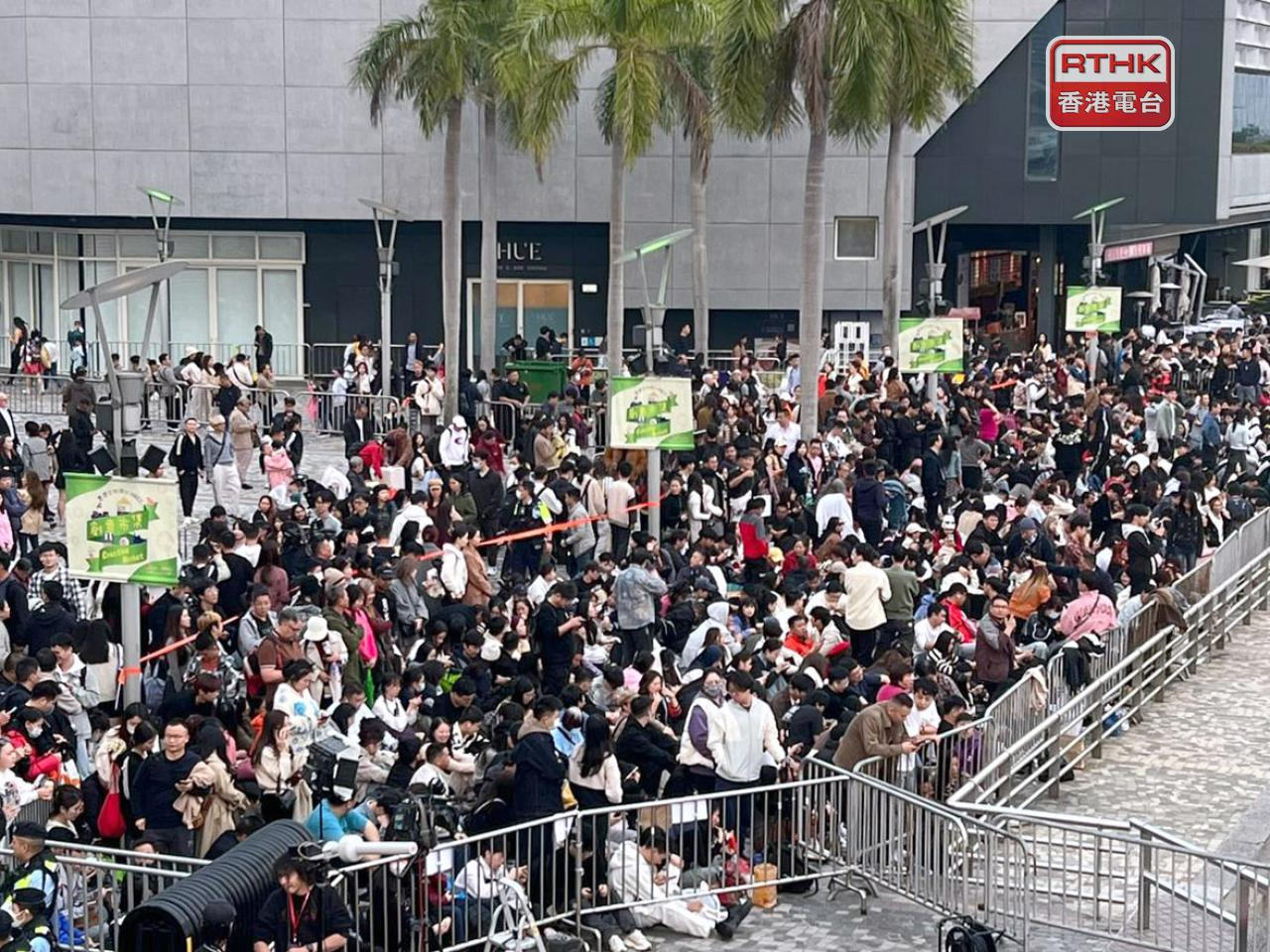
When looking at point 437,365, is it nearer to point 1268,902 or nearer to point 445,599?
point 445,599

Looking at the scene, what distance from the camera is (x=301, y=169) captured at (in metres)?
46.0

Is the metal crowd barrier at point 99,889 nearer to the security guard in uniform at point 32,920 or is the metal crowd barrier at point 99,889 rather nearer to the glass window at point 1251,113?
the security guard in uniform at point 32,920

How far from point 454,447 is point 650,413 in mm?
4498

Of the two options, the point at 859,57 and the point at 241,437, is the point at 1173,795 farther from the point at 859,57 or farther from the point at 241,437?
the point at 241,437

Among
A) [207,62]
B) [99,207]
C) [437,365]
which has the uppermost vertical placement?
[207,62]

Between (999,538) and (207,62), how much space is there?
93.8 ft

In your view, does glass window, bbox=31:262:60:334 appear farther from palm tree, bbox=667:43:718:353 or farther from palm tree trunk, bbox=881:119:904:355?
palm tree trunk, bbox=881:119:904:355

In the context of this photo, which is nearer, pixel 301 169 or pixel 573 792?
pixel 573 792

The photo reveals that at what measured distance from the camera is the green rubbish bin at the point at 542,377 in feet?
123

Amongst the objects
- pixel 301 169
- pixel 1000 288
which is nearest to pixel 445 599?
pixel 301 169

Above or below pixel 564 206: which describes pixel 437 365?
below

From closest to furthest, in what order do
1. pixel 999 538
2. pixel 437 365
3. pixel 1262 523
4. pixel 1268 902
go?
1. pixel 1268 902
2. pixel 999 538
3. pixel 1262 523
4. pixel 437 365
